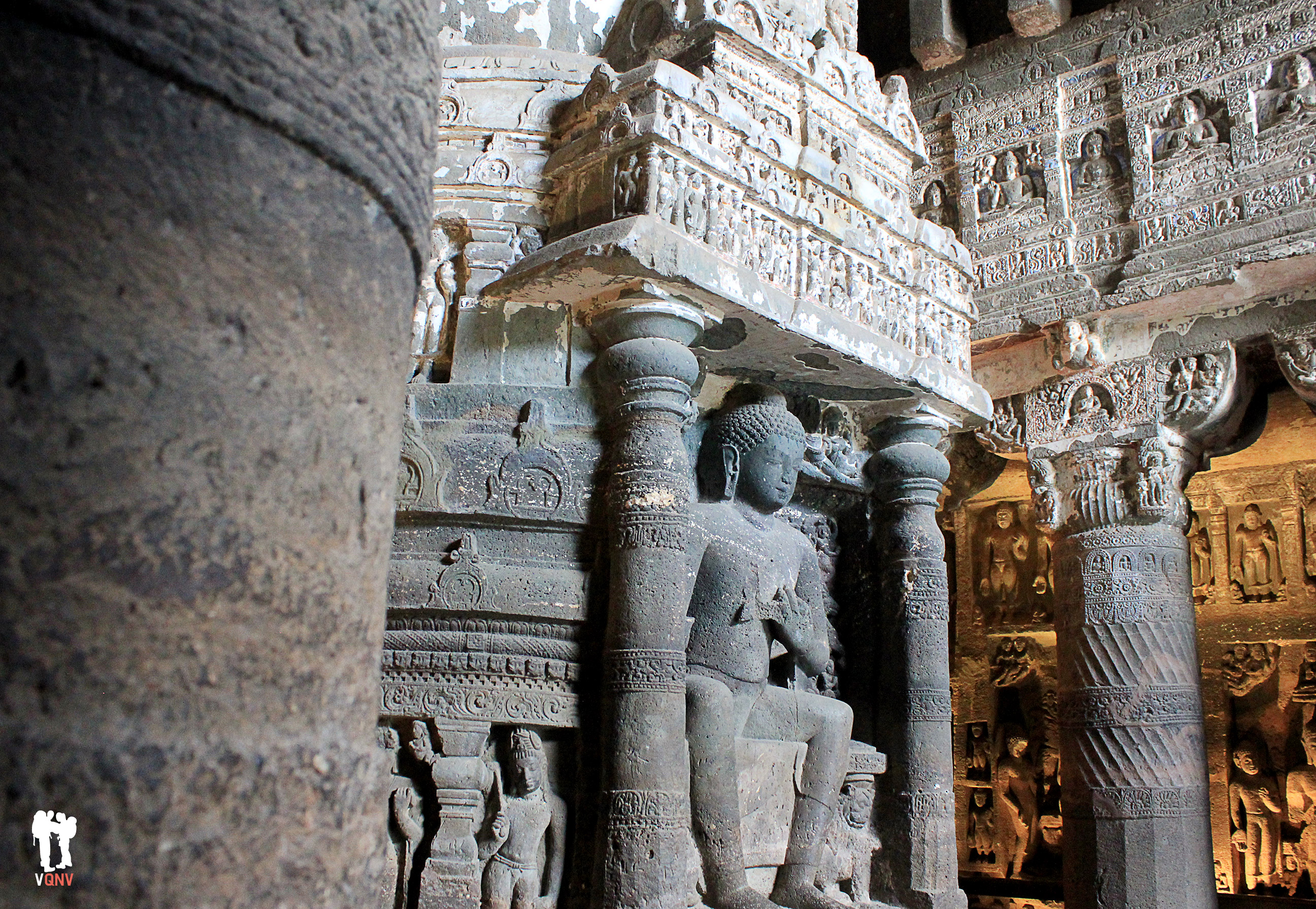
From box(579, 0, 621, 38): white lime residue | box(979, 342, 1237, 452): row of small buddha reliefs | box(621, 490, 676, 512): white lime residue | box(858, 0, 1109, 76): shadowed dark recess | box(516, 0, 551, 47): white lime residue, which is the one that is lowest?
box(621, 490, 676, 512): white lime residue

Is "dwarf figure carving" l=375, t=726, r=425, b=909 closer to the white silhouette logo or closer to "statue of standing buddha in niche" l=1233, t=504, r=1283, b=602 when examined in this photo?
the white silhouette logo

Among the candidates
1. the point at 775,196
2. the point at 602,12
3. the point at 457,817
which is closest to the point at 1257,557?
the point at 775,196

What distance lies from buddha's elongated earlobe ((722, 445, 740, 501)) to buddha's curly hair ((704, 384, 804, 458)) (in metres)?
0.02

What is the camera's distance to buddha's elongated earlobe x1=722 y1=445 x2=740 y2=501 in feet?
15.8

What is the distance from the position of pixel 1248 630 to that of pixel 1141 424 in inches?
115

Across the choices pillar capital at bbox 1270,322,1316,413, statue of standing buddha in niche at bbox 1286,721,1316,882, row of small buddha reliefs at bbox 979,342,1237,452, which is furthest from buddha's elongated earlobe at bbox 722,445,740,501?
statue of standing buddha in niche at bbox 1286,721,1316,882

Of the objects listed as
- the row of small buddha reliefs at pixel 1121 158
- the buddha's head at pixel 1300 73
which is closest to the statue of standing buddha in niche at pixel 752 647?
the row of small buddha reliefs at pixel 1121 158

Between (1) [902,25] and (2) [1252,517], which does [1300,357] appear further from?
(1) [902,25]

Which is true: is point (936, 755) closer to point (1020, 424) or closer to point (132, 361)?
point (1020, 424)

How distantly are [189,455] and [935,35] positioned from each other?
7.87 m

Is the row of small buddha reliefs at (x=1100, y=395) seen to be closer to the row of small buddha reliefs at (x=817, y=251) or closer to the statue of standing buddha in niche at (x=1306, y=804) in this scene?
the row of small buddha reliefs at (x=817, y=251)

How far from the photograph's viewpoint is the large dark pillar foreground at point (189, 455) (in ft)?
3.51

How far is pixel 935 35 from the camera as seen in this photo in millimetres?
8023

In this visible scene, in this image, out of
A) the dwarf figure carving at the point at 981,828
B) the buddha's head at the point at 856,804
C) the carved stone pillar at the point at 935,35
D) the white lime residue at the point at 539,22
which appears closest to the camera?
the buddha's head at the point at 856,804
